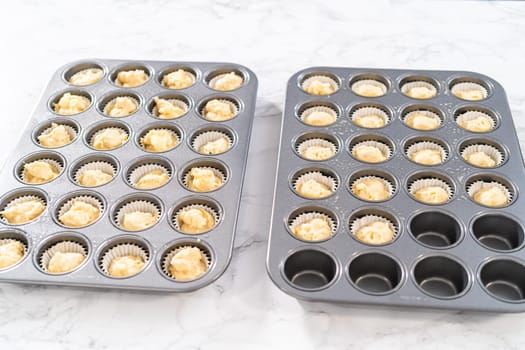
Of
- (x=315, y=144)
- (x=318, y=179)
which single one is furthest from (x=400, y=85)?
(x=318, y=179)

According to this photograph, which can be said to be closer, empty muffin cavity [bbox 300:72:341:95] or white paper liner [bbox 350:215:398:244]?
white paper liner [bbox 350:215:398:244]

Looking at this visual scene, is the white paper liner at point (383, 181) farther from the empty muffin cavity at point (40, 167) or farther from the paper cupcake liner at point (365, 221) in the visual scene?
the empty muffin cavity at point (40, 167)

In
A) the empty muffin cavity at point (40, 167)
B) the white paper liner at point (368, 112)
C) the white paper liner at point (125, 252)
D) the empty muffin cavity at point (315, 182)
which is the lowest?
the white paper liner at point (125, 252)

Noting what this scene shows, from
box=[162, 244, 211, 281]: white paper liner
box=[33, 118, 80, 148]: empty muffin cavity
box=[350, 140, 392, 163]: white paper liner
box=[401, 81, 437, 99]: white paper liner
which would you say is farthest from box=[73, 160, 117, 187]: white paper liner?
box=[401, 81, 437, 99]: white paper liner

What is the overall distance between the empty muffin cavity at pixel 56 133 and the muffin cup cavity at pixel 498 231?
1.38 metres

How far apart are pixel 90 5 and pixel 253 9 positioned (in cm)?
81

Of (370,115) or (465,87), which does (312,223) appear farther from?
(465,87)

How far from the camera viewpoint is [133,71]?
2381 mm

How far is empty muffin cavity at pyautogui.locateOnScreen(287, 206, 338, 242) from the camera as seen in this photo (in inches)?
69.0

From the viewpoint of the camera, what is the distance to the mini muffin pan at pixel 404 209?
5.38 ft

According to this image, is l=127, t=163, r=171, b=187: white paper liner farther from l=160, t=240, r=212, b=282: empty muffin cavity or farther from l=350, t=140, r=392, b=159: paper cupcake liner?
l=350, t=140, r=392, b=159: paper cupcake liner

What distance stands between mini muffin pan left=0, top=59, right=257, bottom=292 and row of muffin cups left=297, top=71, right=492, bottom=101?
24 centimetres

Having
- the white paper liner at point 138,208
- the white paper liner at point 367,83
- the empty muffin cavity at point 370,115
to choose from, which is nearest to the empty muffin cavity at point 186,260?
the white paper liner at point 138,208

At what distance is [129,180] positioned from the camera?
6.47 feet
